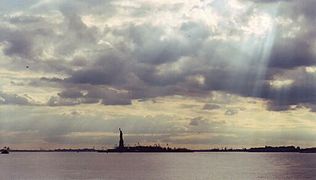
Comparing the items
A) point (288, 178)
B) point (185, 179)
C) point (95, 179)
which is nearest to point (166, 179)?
point (185, 179)

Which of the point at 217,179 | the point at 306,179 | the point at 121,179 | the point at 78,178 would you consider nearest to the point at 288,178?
the point at 306,179

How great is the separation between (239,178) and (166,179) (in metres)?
22.6

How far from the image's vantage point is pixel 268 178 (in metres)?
196

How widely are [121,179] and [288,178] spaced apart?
2043 inches

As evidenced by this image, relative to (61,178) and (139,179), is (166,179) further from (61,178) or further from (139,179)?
(61,178)

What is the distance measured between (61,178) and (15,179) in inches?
551

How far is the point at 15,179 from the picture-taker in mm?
193625

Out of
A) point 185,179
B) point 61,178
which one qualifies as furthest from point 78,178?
point 185,179

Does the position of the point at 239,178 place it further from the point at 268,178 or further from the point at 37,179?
the point at 37,179

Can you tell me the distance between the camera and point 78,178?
19688 cm

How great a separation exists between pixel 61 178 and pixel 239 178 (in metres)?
55.3

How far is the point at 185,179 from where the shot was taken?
629ft

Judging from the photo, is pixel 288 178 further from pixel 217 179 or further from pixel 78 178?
pixel 78 178

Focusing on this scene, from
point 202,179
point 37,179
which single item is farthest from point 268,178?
point 37,179
